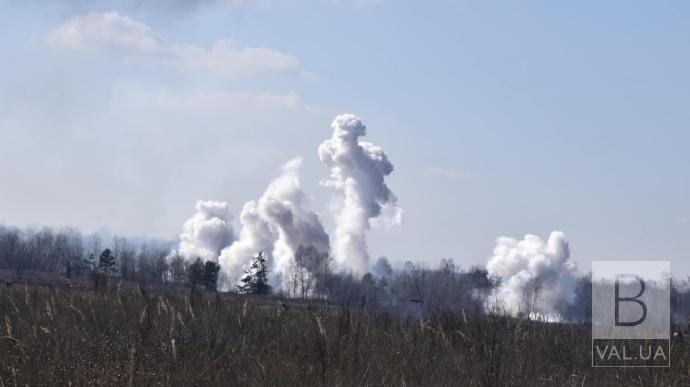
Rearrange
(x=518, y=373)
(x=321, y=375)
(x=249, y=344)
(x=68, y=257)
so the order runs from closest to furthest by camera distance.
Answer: (x=321, y=375) → (x=518, y=373) → (x=249, y=344) → (x=68, y=257)

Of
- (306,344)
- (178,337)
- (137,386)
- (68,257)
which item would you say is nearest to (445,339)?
(306,344)

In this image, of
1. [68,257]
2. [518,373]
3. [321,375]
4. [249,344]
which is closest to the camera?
[321,375]

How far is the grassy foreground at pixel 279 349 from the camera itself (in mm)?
12625

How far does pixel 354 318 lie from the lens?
17.6 metres

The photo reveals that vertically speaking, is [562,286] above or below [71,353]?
above

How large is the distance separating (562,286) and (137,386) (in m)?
166

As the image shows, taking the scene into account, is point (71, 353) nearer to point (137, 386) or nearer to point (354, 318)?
point (137, 386)

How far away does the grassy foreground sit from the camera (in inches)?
497

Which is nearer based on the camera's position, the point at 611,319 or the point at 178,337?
the point at 178,337

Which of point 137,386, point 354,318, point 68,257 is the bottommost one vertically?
point 137,386

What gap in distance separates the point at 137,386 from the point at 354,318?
21.7 feet

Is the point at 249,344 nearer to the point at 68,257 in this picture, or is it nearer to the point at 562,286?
the point at 68,257

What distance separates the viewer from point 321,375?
1293 cm

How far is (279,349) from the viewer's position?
1527 cm
